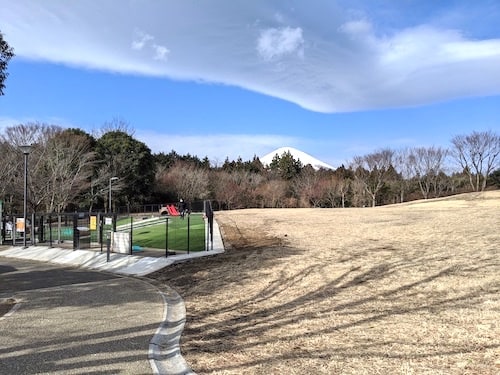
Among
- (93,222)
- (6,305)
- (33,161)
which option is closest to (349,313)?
(6,305)

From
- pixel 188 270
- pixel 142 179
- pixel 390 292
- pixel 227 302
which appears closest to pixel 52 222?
pixel 188 270

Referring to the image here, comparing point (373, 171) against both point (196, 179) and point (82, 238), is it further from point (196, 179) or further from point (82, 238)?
point (82, 238)

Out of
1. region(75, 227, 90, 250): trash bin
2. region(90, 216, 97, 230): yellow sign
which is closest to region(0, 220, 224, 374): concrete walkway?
region(90, 216, 97, 230): yellow sign

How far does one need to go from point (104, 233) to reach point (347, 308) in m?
14.7

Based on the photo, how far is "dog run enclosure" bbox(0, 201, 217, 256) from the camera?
63.8ft

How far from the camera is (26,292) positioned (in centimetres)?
1084

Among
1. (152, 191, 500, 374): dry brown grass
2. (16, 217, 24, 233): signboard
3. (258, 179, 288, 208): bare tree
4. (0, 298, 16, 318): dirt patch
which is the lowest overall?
(0, 298, 16, 318): dirt patch

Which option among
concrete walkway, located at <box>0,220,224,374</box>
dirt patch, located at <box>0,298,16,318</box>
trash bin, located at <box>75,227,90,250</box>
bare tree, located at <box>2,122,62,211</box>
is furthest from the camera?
bare tree, located at <box>2,122,62,211</box>

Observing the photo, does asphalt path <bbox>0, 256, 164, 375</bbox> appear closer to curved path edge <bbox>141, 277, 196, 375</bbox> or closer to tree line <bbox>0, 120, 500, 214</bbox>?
curved path edge <bbox>141, 277, 196, 375</bbox>

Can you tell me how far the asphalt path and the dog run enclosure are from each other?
582 centimetres

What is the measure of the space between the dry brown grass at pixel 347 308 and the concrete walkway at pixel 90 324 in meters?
0.41

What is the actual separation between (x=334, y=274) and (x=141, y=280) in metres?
5.46

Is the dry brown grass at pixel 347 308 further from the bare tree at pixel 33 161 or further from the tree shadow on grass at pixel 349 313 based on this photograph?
the bare tree at pixel 33 161

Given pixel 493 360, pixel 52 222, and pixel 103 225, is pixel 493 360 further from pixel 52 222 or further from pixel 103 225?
pixel 52 222
